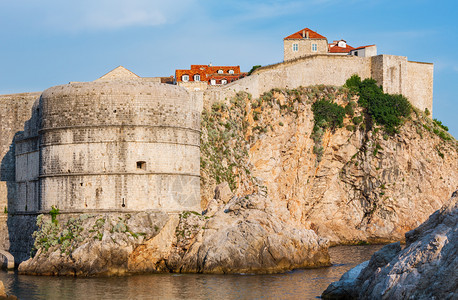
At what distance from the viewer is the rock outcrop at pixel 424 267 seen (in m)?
17.5

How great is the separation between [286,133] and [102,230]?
60.2ft

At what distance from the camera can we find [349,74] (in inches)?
1999

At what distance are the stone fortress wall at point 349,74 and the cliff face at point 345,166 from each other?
2.76ft

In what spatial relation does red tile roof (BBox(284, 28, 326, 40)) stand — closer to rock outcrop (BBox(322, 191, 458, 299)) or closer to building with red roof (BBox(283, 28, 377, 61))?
building with red roof (BBox(283, 28, 377, 61))

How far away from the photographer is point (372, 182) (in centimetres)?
4962

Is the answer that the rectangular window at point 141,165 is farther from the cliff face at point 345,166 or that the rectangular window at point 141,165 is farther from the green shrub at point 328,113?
the green shrub at point 328,113

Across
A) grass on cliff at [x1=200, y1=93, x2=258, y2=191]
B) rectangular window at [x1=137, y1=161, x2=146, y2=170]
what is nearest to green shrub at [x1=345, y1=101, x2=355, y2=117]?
grass on cliff at [x1=200, y1=93, x2=258, y2=191]

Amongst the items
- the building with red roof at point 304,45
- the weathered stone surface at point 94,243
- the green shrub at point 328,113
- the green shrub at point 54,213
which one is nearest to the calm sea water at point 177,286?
the weathered stone surface at point 94,243

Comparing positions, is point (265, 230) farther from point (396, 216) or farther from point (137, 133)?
point (396, 216)

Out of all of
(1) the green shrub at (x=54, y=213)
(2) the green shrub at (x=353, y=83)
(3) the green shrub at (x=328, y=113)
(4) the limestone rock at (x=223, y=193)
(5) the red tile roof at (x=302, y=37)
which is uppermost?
(5) the red tile roof at (x=302, y=37)

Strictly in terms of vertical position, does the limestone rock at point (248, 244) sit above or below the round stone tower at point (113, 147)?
below

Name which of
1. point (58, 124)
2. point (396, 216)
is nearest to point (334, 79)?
point (396, 216)

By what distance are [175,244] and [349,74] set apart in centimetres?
2465

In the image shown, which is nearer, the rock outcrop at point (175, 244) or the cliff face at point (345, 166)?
the rock outcrop at point (175, 244)
